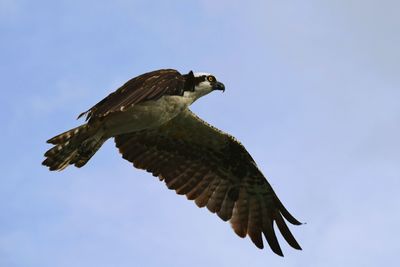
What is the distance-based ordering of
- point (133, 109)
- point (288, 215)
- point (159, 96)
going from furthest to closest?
point (288, 215)
point (133, 109)
point (159, 96)

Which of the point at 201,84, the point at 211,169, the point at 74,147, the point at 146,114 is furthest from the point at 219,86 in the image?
the point at 74,147

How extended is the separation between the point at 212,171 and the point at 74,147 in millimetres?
3657

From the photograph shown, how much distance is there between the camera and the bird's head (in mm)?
17594

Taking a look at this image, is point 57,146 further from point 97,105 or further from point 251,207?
point 251,207

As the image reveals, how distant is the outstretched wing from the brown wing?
2.57 m

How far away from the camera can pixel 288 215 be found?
1922 centimetres

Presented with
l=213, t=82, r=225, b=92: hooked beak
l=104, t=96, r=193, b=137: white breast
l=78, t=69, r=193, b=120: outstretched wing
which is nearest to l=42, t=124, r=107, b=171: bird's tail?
l=104, t=96, r=193, b=137: white breast

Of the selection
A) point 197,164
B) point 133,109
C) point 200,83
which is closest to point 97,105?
point 133,109

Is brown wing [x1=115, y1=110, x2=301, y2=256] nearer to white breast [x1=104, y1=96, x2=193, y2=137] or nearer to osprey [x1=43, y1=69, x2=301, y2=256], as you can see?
osprey [x1=43, y1=69, x2=301, y2=256]

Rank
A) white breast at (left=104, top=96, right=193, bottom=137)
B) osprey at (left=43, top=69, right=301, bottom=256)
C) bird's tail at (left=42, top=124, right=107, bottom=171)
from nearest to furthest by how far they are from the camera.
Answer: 1. white breast at (left=104, top=96, right=193, bottom=137)
2. bird's tail at (left=42, top=124, right=107, bottom=171)
3. osprey at (left=43, top=69, right=301, bottom=256)

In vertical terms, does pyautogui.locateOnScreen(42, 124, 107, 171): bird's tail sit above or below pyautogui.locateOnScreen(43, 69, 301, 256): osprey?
below

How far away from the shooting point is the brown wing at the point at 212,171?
63.6ft

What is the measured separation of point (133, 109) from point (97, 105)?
0.72m

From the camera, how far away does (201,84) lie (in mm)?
17938
